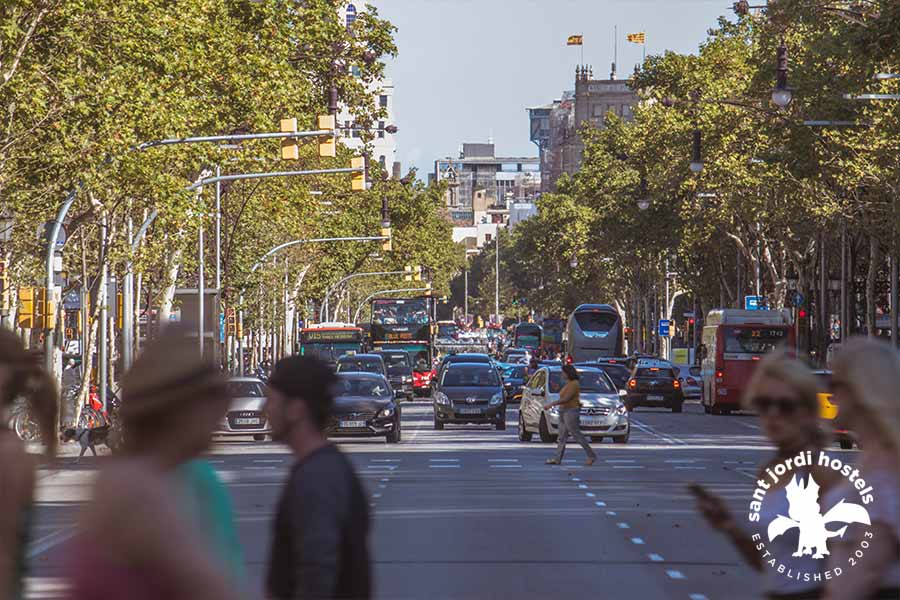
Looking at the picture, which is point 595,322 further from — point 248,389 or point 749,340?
point 248,389

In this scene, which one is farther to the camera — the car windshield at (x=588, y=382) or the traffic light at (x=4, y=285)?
the traffic light at (x=4, y=285)

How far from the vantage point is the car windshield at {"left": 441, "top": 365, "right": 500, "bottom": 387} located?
4753cm

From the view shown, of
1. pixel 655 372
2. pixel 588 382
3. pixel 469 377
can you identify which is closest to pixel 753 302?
pixel 655 372

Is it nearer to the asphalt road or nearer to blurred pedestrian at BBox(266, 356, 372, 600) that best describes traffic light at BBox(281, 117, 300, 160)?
the asphalt road

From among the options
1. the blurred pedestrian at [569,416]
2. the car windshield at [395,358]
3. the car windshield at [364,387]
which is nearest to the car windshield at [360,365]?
the car windshield at [364,387]

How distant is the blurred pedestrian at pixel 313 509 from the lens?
6.09 metres

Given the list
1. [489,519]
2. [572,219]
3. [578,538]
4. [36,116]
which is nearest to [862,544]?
[578,538]

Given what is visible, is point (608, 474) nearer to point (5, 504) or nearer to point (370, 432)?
point (370, 432)

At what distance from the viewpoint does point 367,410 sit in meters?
39.3

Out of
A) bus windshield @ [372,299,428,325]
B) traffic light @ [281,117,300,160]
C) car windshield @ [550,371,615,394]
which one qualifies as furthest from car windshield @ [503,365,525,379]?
traffic light @ [281,117,300,160]

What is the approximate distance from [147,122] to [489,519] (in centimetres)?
1956

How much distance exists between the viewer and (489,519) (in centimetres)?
2094

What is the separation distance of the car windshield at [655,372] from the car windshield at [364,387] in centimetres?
2255

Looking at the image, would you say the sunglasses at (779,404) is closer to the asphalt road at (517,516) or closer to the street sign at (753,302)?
the asphalt road at (517,516)
